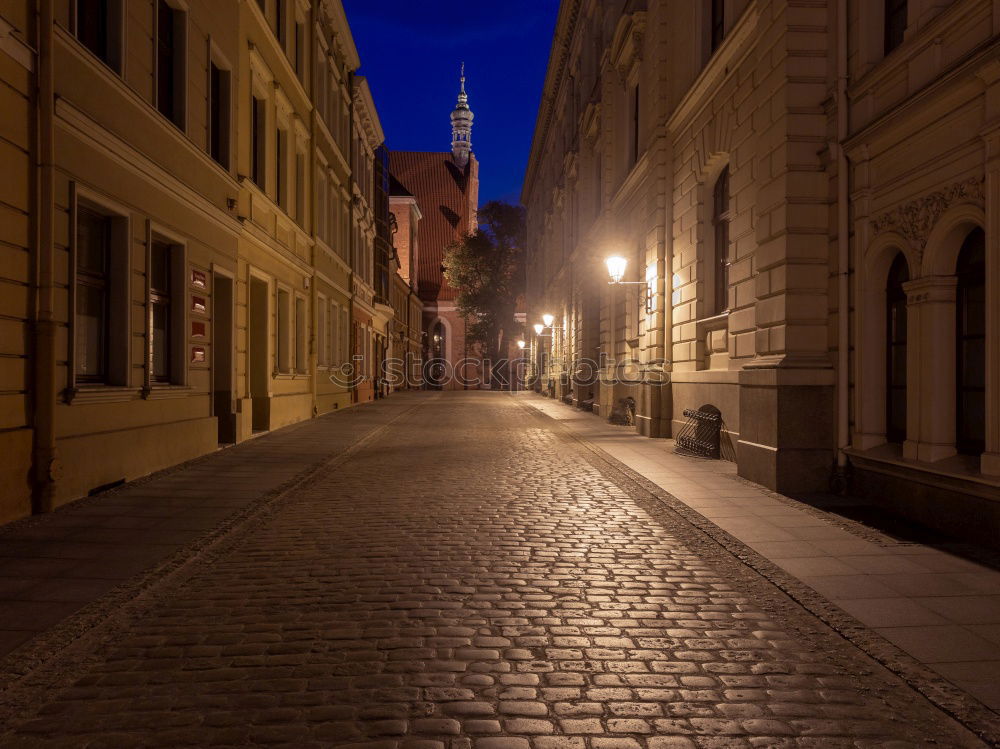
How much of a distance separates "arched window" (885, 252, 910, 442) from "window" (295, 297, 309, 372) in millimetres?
13859

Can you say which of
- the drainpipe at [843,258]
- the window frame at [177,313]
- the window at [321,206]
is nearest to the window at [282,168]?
the window at [321,206]

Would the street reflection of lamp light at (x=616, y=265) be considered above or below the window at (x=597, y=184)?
below

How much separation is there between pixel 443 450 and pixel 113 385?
564 centimetres

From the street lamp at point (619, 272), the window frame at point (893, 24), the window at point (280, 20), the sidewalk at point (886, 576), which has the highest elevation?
the window at point (280, 20)

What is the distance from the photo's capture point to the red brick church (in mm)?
65562

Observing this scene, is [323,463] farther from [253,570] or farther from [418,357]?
[418,357]

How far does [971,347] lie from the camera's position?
6734 mm

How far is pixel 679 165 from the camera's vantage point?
14188 millimetres

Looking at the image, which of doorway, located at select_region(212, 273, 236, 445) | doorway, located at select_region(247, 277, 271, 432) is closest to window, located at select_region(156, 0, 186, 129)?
doorway, located at select_region(212, 273, 236, 445)

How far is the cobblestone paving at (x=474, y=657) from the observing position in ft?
9.73

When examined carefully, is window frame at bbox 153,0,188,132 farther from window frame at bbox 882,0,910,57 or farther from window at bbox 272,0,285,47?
window frame at bbox 882,0,910,57

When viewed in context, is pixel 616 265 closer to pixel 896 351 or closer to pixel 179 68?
pixel 896 351

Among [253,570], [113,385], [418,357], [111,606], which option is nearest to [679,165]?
[113,385]

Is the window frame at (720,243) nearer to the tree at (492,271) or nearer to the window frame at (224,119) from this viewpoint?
the window frame at (224,119)
